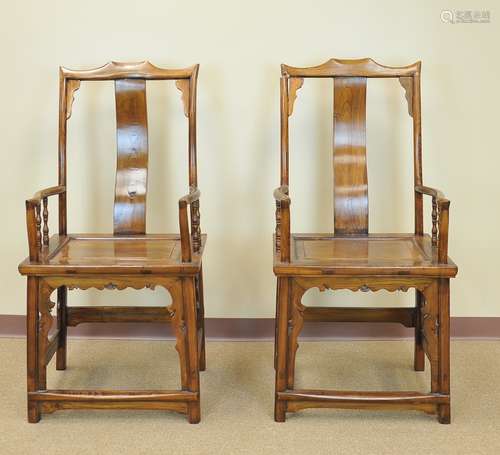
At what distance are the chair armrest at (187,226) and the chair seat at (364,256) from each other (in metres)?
0.26

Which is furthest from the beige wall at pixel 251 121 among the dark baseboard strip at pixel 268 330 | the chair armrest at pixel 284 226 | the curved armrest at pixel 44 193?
the chair armrest at pixel 284 226

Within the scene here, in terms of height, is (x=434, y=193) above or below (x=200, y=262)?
above

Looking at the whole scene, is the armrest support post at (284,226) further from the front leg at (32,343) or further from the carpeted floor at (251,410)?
the front leg at (32,343)

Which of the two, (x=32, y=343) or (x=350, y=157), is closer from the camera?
(x=32, y=343)

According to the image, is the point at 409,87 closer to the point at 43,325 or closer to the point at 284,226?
the point at 284,226

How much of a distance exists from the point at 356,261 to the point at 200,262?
1.54 ft

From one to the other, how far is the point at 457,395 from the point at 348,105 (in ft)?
3.38

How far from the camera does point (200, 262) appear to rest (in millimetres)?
2320

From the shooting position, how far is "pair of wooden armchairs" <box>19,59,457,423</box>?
7.27 ft

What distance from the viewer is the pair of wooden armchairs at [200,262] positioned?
221cm

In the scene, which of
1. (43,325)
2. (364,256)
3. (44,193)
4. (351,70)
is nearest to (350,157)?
(351,70)

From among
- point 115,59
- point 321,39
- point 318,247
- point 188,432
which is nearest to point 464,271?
point 318,247

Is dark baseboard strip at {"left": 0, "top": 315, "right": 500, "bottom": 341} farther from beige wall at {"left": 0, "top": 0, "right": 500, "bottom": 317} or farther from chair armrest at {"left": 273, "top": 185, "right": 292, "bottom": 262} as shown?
chair armrest at {"left": 273, "top": 185, "right": 292, "bottom": 262}

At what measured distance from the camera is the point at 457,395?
8.16 feet
